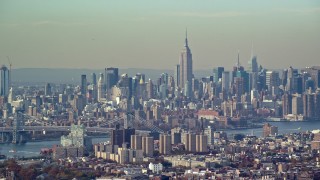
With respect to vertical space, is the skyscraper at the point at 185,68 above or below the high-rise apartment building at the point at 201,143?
above

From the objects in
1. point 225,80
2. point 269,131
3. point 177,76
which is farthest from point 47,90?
point 269,131

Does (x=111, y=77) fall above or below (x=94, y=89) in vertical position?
above

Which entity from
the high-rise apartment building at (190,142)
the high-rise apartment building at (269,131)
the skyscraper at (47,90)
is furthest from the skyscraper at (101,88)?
the high-rise apartment building at (190,142)

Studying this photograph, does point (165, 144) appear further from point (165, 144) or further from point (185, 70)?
point (185, 70)

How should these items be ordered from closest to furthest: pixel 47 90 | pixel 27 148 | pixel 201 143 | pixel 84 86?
1. pixel 201 143
2. pixel 27 148
3. pixel 47 90
4. pixel 84 86

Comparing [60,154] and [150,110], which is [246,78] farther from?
[60,154]

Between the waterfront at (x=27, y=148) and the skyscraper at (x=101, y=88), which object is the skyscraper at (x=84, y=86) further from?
the waterfront at (x=27, y=148)

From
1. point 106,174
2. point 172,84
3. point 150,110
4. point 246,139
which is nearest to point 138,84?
point 172,84

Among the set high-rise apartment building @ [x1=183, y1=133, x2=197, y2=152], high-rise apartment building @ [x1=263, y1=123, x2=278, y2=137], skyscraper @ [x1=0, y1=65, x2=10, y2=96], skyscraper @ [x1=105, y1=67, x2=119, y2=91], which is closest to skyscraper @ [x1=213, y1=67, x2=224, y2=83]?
skyscraper @ [x1=105, y1=67, x2=119, y2=91]
